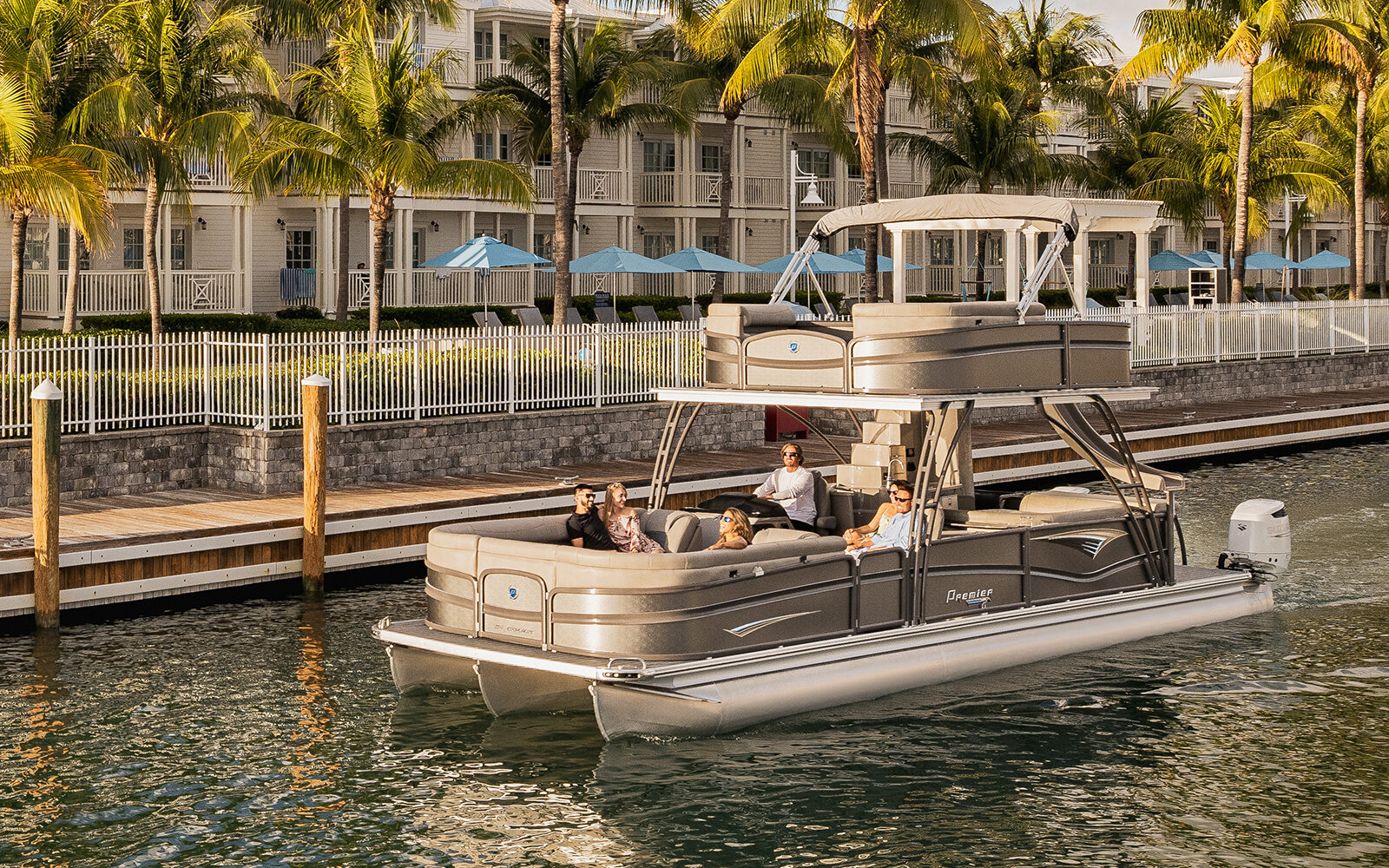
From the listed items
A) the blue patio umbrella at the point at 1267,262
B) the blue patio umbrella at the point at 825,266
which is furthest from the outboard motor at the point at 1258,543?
the blue patio umbrella at the point at 1267,262

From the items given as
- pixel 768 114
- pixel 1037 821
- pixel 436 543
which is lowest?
pixel 1037 821

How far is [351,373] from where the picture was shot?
786 inches

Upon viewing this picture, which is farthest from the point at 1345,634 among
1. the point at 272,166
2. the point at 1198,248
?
the point at 1198,248

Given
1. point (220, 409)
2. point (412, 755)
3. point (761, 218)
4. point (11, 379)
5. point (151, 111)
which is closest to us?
point (412, 755)

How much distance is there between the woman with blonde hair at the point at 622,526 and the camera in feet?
42.7

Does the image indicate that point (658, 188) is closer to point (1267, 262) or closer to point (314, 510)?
point (1267, 262)

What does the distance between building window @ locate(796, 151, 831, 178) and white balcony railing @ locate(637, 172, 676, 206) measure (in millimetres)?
5449

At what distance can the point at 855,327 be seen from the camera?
1280cm

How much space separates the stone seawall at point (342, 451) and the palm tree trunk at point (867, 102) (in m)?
9.89

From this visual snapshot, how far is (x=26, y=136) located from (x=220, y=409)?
379 centimetres

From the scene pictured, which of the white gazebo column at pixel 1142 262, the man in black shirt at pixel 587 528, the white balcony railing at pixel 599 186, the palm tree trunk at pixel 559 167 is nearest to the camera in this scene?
the man in black shirt at pixel 587 528

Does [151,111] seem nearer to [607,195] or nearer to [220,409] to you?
[220,409]

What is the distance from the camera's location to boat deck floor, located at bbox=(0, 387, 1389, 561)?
15852 millimetres

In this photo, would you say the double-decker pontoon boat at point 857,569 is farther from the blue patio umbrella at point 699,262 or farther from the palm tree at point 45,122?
the blue patio umbrella at point 699,262
